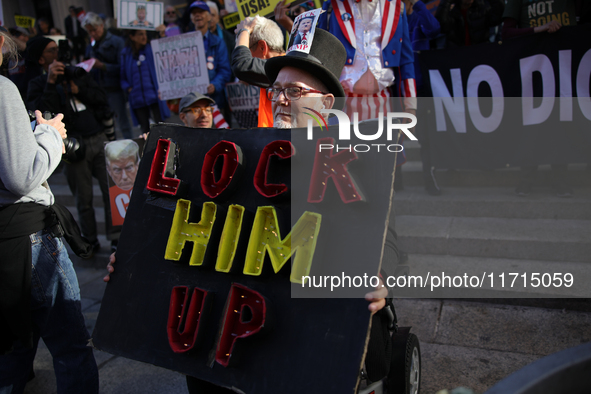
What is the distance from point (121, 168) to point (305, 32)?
8.31ft

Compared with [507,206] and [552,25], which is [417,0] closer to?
[552,25]

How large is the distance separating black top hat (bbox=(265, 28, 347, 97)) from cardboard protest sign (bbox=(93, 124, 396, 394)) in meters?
0.38

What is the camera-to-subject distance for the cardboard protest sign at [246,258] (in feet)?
5.41

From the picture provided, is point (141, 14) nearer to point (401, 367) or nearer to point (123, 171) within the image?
point (123, 171)

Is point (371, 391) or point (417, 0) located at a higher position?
point (417, 0)

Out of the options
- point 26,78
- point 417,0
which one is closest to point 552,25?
point 417,0

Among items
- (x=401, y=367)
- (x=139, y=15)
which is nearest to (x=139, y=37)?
(x=139, y=15)

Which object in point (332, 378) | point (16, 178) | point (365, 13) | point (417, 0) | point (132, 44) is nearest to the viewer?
point (332, 378)

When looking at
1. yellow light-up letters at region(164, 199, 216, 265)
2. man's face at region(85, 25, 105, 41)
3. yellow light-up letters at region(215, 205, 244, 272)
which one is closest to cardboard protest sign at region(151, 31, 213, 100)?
man's face at region(85, 25, 105, 41)

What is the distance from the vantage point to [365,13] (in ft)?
11.8

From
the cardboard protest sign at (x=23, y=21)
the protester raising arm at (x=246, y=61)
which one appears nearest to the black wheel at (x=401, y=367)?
the protester raising arm at (x=246, y=61)

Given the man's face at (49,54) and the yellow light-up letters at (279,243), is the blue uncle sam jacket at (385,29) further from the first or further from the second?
the man's face at (49,54)

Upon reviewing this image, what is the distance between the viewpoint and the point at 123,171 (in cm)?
405

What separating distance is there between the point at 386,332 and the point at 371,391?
0.26 meters
